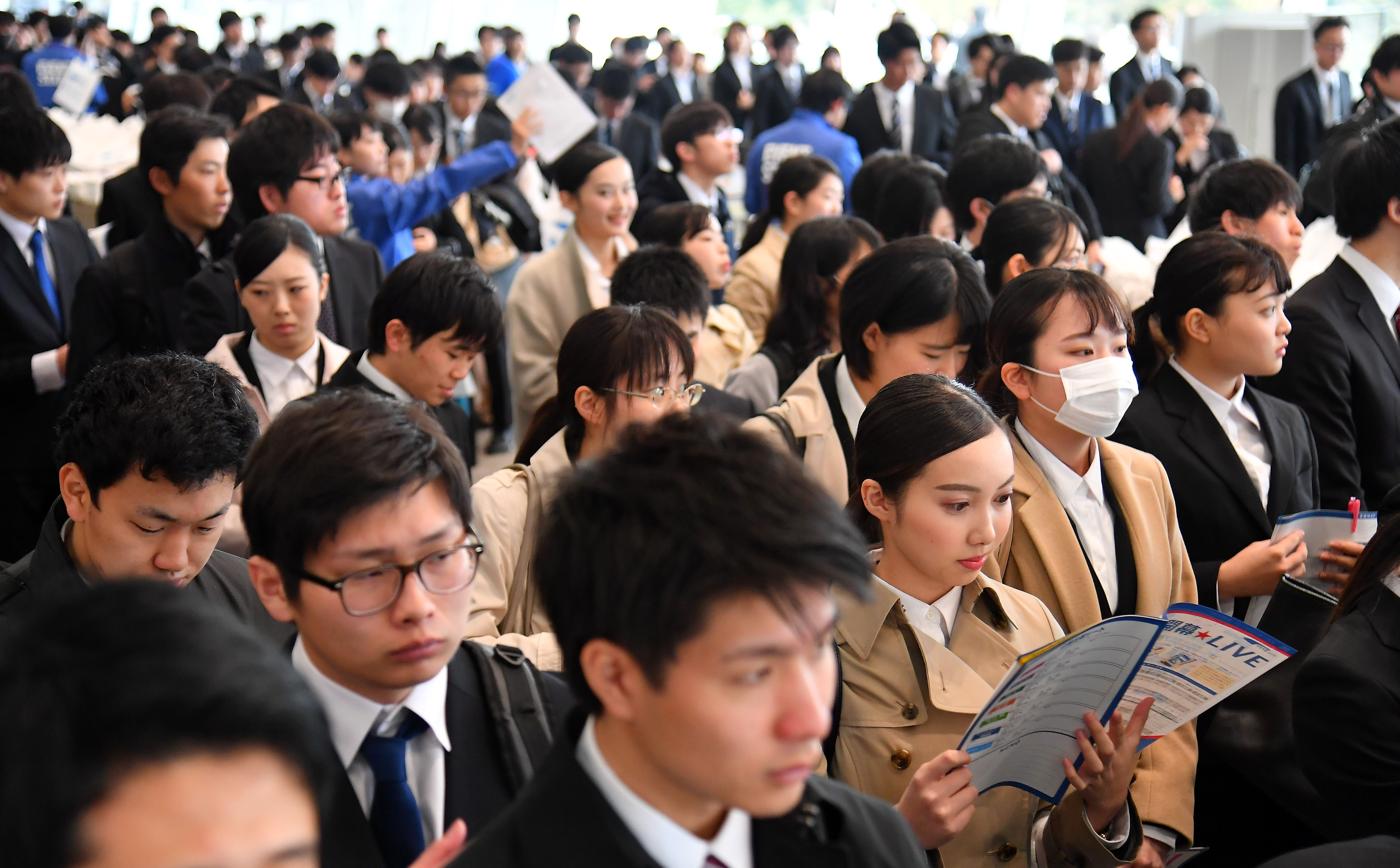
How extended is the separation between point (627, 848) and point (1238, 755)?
1723 millimetres

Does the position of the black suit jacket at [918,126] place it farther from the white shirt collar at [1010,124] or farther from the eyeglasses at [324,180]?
the eyeglasses at [324,180]

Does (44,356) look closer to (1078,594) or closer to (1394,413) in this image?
(1078,594)

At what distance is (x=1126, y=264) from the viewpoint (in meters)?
4.47

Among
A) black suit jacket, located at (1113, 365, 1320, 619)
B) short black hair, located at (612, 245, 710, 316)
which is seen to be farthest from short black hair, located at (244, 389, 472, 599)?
short black hair, located at (612, 245, 710, 316)

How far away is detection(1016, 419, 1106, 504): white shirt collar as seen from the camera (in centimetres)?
245

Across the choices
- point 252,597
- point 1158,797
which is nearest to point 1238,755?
point 1158,797

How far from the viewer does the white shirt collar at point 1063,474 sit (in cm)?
245

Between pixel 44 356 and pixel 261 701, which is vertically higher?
pixel 261 701

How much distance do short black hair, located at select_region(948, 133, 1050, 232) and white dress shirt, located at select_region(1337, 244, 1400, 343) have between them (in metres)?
1.21

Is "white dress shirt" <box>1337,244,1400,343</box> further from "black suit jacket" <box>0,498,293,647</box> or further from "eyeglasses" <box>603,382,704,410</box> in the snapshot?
"black suit jacket" <box>0,498,293,647</box>

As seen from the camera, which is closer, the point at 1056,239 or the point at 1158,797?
the point at 1158,797

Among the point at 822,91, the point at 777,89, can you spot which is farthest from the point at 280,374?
the point at 777,89

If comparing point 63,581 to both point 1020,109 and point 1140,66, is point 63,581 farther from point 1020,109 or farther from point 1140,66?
point 1140,66

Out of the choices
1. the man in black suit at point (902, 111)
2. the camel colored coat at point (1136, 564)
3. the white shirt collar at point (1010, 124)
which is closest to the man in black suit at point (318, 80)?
the man in black suit at point (902, 111)
